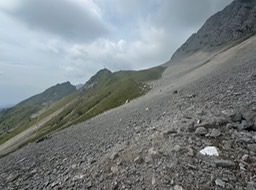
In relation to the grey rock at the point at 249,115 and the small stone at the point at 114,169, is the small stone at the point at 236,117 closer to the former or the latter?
the grey rock at the point at 249,115

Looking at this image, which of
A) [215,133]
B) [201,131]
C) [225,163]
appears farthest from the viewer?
[201,131]

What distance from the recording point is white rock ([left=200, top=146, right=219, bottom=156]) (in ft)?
40.5

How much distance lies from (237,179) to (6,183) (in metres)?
15.9

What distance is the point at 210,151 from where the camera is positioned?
12531mm

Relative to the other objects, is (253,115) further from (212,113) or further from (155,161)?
(155,161)

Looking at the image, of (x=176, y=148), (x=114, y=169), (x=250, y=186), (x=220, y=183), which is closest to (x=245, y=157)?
(x=250, y=186)

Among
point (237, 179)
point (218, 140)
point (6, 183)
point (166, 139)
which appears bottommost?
point (237, 179)

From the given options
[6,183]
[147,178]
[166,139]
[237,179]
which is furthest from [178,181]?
[6,183]

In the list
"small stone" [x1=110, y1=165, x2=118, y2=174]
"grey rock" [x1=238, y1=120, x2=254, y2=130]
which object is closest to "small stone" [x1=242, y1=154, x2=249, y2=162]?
"grey rock" [x1=238, y1=120, x2=254, y2=130]

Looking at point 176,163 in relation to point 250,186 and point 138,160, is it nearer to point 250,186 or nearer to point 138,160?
point 138,160

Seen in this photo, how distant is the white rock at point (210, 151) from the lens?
486 inches

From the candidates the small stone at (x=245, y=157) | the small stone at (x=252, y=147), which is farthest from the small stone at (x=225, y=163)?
the small stone at (x=252, y=147)

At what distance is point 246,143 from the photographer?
13117 millimetres

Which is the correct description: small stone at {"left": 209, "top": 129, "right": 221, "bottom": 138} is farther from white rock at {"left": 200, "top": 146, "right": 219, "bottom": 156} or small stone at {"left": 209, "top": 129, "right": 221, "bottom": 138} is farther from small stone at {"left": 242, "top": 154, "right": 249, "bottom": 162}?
small stone at {"left": 242, "top": 154, "right": 249, "bottom": 162}
